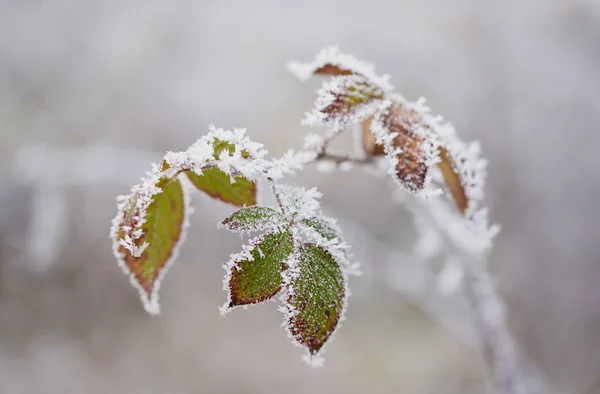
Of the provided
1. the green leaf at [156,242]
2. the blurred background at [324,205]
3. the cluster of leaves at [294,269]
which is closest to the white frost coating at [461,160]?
the cluster of leaves at [294,269]


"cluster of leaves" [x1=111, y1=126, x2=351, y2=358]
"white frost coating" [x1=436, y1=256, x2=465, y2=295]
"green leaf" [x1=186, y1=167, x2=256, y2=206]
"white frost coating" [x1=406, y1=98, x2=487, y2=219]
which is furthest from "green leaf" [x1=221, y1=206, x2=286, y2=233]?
"white frost coating" [x1=436, y1=256, x2=465, y2=295]

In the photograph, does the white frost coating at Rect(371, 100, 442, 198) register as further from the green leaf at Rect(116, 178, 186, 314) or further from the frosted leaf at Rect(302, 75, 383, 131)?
the green leaf at Rect(116, 178, 186, 314)

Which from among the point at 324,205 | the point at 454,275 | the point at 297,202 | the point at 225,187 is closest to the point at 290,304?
the point at 297,202

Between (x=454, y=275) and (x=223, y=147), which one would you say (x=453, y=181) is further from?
(x=454, y=275)

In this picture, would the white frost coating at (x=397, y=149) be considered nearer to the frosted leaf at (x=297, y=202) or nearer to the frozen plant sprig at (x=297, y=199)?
the frozen plant sprig at (x=297, y=199)

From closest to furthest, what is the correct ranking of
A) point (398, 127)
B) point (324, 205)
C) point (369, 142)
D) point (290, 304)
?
point (290, 304) → point (398, 127) → point (369, 142) → point (324, 205)

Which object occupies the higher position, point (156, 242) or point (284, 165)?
point (284, 165)
